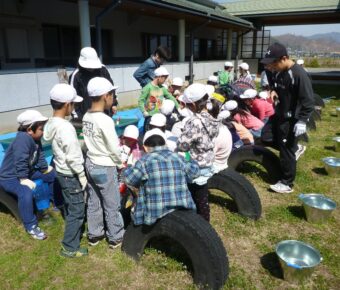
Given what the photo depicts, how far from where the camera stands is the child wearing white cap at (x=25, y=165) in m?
3.08

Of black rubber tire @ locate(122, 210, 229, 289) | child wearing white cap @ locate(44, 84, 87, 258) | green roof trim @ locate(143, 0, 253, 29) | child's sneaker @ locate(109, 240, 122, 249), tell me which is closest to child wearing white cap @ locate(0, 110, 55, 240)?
child wearing white cap @ locate(44, 84, 87, 258)

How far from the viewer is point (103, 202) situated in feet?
9.71

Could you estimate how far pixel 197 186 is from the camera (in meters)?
3.08

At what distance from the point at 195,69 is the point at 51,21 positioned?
260 inches

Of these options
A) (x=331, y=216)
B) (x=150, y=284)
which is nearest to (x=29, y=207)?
(x=150, y=284)

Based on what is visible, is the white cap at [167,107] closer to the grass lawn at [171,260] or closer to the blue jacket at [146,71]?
the blue jacket at [146,71]

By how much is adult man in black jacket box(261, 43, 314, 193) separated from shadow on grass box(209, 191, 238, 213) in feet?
2.38

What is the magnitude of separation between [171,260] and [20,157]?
1.73 metres

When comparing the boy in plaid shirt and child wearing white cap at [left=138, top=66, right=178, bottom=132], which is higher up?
child wearing white cap at [left=138, top=66, right=178, bottom=132]

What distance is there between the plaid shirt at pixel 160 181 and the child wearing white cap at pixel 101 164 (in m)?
0.33

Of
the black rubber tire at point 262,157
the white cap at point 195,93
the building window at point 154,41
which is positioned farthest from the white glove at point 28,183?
the building window at point 154,41

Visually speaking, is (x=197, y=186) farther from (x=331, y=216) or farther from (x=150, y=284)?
(x=331, y=216)

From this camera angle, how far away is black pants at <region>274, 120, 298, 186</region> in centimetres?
408

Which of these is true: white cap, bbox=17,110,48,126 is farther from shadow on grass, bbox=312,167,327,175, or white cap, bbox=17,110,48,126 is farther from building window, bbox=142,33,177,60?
building window, bbox=142,33,177,60
